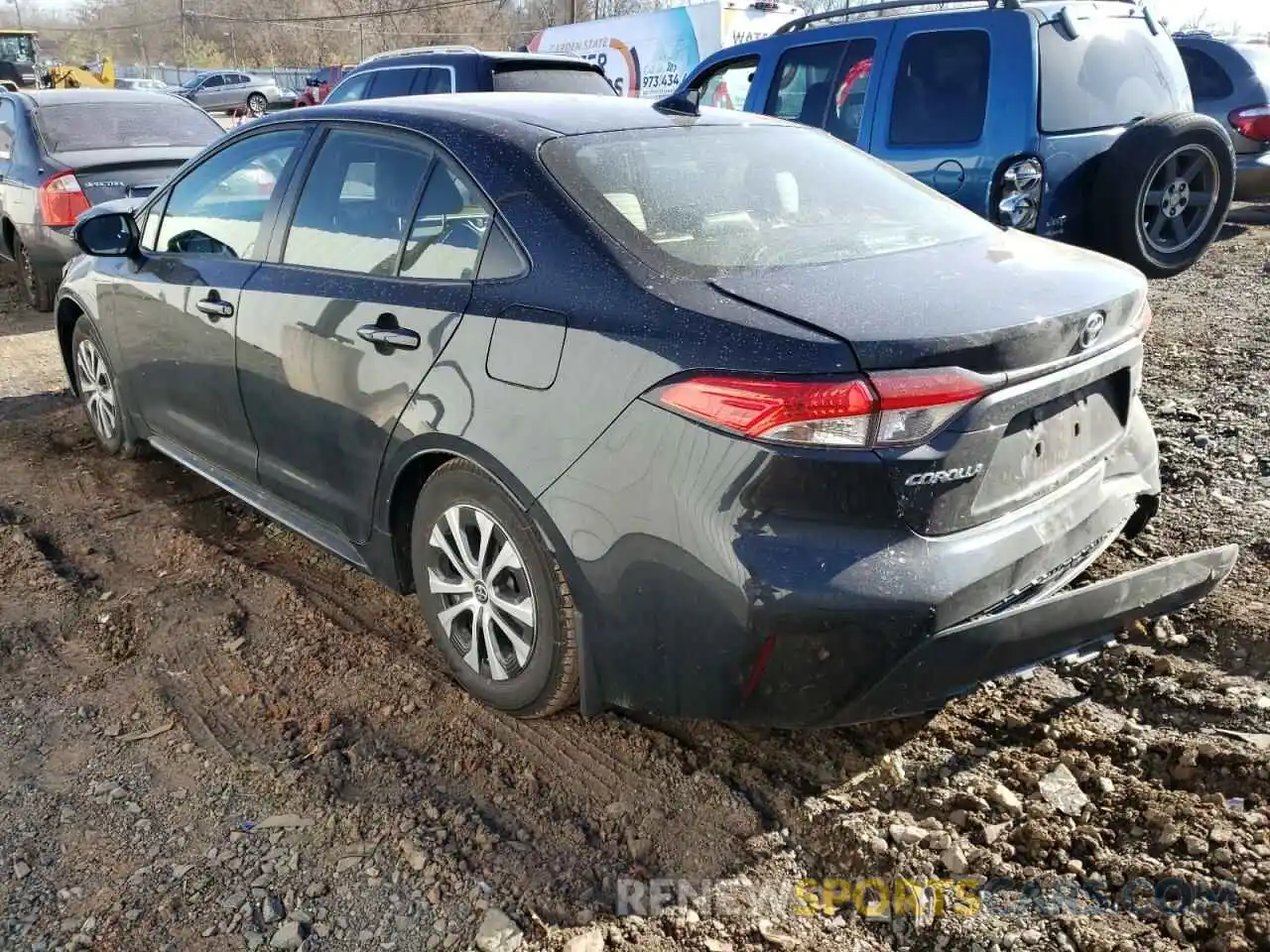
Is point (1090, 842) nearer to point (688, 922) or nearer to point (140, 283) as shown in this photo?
point (688, 922)

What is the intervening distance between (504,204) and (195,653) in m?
1.77

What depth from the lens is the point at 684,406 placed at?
2.22 m

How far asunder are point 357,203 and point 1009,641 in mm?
2294

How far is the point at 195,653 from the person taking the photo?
330cm

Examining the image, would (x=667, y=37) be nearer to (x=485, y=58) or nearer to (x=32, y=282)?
(x=485, y=58)

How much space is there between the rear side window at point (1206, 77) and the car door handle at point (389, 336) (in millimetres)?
9789

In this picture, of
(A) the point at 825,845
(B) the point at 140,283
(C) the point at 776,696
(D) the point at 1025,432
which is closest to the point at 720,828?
(A) the point at 825,845

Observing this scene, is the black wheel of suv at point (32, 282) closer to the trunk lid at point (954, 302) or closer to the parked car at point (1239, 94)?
the trunk lid at point (954, 302)

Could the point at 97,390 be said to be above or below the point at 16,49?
below

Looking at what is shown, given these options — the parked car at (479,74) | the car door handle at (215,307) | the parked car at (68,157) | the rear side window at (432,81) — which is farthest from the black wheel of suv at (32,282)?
the car door handle at (215,307)

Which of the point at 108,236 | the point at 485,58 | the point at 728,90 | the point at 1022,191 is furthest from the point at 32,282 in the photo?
the point at 728,90

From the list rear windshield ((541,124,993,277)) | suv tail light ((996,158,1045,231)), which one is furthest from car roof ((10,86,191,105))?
rear windshield ((541,124,993,277))

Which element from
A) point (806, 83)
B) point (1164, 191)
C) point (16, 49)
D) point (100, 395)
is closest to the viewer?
point (100, 395)

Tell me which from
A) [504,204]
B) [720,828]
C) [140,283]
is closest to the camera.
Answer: [720,828]
